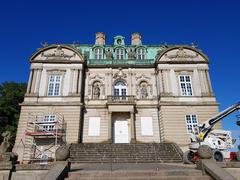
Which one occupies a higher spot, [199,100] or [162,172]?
[199,100]

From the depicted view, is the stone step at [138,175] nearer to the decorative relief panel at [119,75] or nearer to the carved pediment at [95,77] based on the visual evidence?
the carved pediment at [95,77]

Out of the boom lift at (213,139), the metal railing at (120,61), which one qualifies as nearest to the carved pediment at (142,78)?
the metal railing at (120,61)

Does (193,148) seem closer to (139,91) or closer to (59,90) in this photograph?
(139,91)

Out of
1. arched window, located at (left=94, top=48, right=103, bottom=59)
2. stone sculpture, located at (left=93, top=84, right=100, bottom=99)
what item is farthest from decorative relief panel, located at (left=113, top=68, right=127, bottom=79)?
arched window, located at (left=94, top=48, right=103, bottom=59)

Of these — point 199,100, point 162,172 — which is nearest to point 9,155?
point 162,172

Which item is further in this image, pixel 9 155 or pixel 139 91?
pixel 139 91

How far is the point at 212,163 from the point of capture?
29.2ft

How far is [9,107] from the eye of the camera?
2942 cm

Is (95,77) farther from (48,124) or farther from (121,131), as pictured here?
(48,124)

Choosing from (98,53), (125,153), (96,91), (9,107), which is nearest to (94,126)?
(96,91)

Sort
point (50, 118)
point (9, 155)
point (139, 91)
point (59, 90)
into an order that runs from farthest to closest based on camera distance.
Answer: point (139, 91), point (59, 90), point (50, 118), point (9, 155)

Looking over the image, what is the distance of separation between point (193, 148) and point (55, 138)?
14.2 m

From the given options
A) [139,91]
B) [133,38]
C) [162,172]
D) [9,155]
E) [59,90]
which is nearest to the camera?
[162,172]

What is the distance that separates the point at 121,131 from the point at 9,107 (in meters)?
18.8
